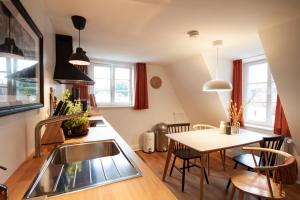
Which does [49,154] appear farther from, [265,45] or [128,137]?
[128,137]

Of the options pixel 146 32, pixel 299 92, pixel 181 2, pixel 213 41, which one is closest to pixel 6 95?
pixel 181 2

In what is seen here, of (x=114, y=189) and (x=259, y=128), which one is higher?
(x=114, y=189)

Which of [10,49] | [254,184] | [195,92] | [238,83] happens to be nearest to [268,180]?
[254,184]

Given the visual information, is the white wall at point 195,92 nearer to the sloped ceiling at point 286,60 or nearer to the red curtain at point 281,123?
the red curtain at point 281,123

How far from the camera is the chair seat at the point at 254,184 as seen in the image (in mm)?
1466

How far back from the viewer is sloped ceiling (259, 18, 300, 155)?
173 centimetres

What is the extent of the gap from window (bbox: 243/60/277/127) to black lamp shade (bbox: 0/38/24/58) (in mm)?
3607

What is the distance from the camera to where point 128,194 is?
0.69 meters

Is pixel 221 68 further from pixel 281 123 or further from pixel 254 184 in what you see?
pixel 254 184

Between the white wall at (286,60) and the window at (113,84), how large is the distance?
288 centimetres

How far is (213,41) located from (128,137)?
2.85 metres

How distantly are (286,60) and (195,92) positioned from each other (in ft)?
6.56

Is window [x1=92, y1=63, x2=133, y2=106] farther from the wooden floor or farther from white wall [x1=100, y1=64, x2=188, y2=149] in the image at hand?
the wooden floor

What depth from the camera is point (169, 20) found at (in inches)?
67.7
